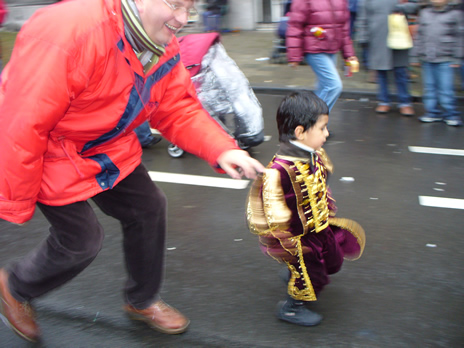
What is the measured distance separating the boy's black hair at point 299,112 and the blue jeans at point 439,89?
4567 mm

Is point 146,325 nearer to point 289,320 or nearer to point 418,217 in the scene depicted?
point 289,320

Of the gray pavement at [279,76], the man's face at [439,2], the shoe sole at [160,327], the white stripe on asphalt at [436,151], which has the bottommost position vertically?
the gray pavement at [279,76]

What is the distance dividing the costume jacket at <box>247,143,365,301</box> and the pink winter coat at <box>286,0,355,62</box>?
3507 mm

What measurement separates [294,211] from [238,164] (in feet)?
1.54

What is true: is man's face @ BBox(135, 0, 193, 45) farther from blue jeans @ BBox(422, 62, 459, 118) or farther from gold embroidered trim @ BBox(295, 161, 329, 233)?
blue jeans @ BBox(422, 62, 459, 118)

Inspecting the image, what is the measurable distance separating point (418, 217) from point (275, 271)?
1412 millimetres

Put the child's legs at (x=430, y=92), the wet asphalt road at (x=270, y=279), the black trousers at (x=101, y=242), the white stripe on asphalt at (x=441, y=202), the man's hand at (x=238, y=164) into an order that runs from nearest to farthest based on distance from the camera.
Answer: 1. the man's hand at (x=238, y=164)
2. the black trousers at (x=101, y=242)
3. the wet asphalt road at (x=270, y=279)
4. the white stripe on asphalt at (x=441, y=202)
5. the child's legs at (x=430, y=92)

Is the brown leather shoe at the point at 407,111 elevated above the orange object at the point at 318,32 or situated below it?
below

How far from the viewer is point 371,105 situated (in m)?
7.63

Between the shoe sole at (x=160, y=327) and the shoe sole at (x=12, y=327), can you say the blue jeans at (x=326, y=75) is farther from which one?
the shoe sole at (x=12, y=327)

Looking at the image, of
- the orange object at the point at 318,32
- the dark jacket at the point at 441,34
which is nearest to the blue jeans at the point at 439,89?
the dark jacket at the point at 441,34

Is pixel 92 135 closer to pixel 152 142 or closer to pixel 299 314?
pixel 299 314

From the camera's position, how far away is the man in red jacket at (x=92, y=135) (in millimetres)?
1903

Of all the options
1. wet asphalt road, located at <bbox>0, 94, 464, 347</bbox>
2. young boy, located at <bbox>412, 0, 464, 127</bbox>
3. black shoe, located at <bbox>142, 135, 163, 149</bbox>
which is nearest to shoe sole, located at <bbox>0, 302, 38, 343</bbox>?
wet asphalt road, located at <bbox>0, 94, 464, 347</bbox>
